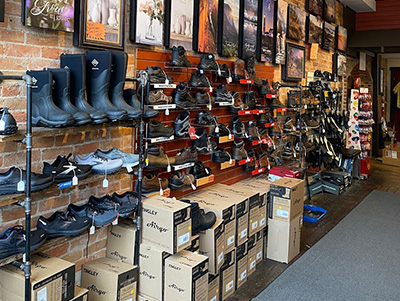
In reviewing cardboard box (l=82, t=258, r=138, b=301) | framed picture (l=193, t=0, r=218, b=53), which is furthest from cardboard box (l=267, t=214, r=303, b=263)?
framed picture (l=193, t=0, r=218, b=53)

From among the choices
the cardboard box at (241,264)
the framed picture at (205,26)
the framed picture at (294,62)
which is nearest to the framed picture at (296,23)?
the framed picture at (294,62)

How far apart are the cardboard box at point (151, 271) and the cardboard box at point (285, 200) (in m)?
1.56

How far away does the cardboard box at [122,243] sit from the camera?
2.98 metres

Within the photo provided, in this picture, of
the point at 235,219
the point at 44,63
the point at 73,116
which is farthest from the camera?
the point at 235,219

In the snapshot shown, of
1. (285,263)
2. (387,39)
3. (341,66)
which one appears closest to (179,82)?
(285,263)

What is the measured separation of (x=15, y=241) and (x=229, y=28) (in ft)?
10.5

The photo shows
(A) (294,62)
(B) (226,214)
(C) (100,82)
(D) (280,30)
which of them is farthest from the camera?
(A) (294,62)

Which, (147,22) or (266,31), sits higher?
(266,31)

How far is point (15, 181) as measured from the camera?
2170mm

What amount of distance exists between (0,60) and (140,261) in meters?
1.59

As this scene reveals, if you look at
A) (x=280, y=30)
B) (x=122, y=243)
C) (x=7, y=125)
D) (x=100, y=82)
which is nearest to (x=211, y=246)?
(x=122, y=243)

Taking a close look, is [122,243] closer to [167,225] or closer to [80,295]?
[167,225]

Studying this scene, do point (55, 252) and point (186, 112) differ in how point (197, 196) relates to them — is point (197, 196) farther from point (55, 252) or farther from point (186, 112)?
point (55, 252)

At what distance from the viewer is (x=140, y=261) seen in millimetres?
2941
